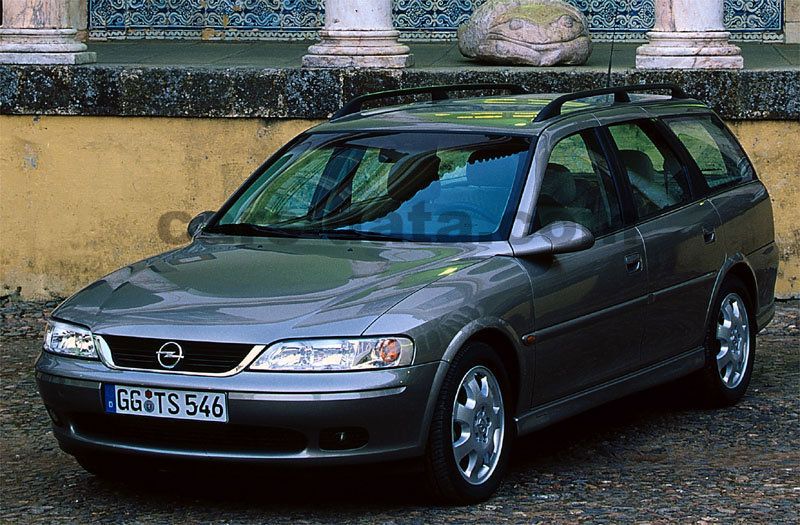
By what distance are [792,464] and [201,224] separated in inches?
107

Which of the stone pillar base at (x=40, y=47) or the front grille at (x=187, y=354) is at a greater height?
the stone pillar base at (x=40, y=47)

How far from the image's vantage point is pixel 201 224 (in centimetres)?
723

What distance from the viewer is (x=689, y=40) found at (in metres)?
10.8

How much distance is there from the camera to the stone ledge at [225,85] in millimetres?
10578

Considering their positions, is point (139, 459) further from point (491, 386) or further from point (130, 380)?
point (491, 386)

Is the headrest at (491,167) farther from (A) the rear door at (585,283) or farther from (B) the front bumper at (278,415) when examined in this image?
(B) the front bumper at (278,415)

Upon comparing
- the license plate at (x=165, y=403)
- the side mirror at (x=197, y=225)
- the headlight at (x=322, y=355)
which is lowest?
the license plate at (x=165, y=403)

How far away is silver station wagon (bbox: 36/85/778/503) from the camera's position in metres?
5.67

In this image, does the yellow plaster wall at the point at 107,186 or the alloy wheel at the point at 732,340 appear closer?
the alloy wheel at the point at 732,340

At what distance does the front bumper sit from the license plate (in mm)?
24

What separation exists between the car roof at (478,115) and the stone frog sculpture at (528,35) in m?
3.99

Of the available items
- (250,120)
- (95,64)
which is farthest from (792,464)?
(95,64)

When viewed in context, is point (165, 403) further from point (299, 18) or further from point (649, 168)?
point (299, 18)

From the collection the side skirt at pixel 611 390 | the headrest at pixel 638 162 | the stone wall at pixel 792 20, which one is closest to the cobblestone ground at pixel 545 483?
the side skirt at pixel 611 390
